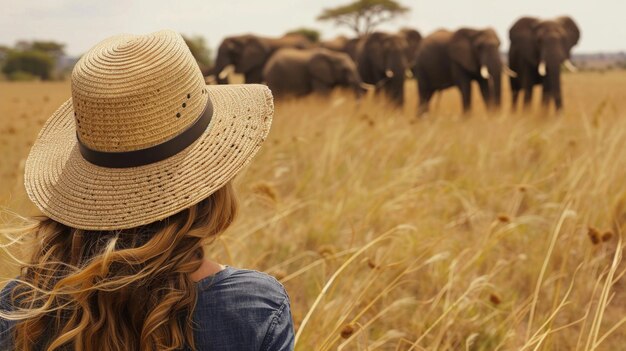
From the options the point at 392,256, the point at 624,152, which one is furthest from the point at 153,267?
the point at 624,152

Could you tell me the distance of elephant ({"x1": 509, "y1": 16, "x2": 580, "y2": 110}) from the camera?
36.2 ft

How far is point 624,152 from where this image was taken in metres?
4.22

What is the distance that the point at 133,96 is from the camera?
4.32 ft

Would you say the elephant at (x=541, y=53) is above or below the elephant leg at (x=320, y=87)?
above

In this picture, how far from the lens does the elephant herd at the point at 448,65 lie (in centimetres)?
1141

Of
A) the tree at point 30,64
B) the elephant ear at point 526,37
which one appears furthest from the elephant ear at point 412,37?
the tree at point 30,64

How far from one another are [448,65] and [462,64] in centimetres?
99

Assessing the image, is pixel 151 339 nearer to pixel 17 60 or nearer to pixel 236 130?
pixel 236 130

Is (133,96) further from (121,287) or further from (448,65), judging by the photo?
(448,65)

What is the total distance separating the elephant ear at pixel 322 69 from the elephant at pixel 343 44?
510 centimetres

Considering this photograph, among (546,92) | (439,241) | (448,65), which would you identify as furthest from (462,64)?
(439,241)

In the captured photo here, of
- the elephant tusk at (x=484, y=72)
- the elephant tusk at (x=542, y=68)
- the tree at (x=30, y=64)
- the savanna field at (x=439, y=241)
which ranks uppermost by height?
the savanna field at (x=439, y=241)

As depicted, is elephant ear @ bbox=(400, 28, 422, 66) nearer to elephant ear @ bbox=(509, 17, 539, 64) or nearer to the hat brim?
elephant ear @ bbox=(509, 17, 539, 64)

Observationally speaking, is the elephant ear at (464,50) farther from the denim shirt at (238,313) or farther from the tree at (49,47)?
the tree at (49,47)
